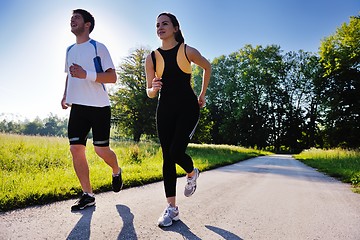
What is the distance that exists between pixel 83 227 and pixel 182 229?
0.87 metres

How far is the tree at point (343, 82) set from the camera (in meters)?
26.7

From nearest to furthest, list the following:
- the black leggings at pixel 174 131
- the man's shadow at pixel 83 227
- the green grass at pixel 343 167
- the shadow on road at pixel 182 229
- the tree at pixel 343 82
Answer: the man's shadow at pixel 83 227, the shadow on road at pixel 182 229, the black leggings at pixel 174 131, the green grass at pixel 343 167, the tree at pixel 343 82

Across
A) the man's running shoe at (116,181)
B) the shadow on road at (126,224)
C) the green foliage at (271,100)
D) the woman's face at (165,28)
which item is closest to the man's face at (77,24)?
the woman's face at (165,28)

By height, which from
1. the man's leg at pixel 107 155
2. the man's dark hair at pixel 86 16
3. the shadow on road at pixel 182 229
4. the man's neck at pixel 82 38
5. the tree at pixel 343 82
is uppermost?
the tree at pixel 343 82

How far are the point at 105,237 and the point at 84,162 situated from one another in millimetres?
1374

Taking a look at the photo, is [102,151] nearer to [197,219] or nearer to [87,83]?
[87,83]

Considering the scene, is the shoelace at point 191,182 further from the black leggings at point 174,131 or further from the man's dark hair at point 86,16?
the man's dark hair at point 86,16

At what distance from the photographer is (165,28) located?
119 inches

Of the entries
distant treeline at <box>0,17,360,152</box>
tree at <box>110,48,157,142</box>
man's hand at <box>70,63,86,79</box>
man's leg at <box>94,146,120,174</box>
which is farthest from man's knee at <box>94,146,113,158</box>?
distant treeline at <box>0,17,360,152</box>

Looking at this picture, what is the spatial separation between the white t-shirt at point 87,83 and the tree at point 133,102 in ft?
60.7

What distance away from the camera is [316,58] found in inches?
1957

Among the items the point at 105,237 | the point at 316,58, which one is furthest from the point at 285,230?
the point at 316,58

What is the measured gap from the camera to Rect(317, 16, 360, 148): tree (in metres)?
26.7

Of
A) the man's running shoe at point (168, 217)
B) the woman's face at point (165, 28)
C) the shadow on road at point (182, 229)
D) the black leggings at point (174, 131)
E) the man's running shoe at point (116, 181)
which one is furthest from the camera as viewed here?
the man's running shoe at point (116, 181)
